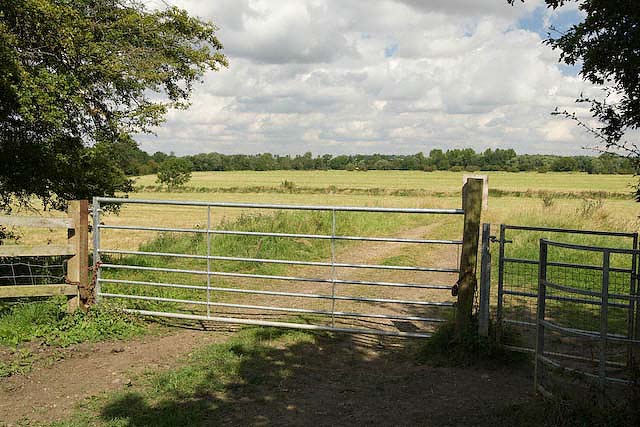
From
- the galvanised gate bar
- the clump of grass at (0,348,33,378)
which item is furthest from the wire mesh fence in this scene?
the clump of grass at (0,348,33,378)

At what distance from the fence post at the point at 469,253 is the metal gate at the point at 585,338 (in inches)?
30.6

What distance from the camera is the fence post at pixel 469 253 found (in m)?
6.00

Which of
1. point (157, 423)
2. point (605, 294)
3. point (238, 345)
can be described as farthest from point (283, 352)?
point (605, 294)

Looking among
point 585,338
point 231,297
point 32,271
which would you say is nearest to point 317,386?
point 585,338

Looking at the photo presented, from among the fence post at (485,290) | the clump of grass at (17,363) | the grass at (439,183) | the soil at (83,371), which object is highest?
the grass at (439,183)

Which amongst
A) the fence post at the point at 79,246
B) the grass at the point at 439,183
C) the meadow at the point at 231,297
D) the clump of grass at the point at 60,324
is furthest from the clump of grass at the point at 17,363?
the grass at the point at 439,183

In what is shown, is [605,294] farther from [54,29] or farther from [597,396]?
[54,29]

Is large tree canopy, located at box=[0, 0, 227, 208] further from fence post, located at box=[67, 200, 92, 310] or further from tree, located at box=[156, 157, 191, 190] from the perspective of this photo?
tree, located at box=[156, 157, 191, 190]

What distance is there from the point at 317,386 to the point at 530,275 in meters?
5.69

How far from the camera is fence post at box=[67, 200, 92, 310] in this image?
7191mm

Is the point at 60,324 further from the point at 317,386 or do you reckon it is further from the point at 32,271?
the point at 32,271

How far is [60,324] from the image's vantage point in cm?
690

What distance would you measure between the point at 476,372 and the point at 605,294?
208cm

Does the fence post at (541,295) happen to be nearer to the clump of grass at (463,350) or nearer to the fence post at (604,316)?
the fence post at (604,316)
